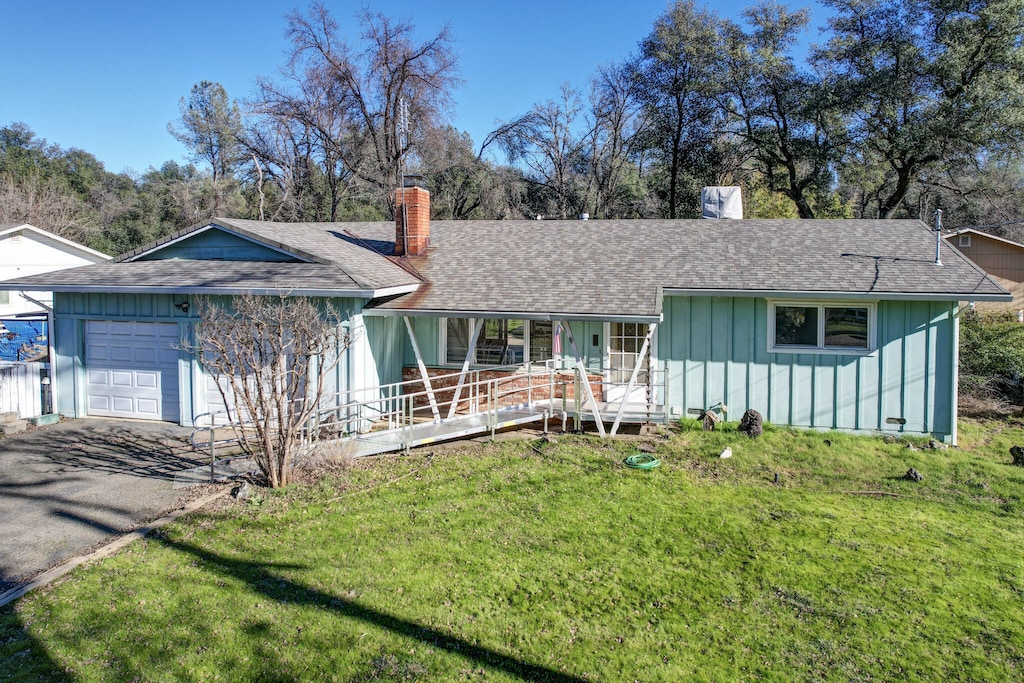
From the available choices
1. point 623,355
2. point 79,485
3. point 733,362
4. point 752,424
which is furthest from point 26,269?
point 752,424

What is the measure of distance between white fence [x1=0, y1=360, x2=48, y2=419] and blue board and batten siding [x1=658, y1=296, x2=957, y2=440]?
11862 mm

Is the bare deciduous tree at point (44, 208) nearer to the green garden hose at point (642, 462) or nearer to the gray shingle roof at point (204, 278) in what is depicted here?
the gray shingle roof at point (204, 278)

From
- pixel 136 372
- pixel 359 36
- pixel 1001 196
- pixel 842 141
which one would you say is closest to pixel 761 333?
pixel 136 372

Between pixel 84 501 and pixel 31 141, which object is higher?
pixel 31 141

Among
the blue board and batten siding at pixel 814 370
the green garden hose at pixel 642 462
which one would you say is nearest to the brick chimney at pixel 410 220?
the blue board and batten siding at pixel 814 370

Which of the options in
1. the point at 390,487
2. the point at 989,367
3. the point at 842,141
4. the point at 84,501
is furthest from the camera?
the point at 842,141

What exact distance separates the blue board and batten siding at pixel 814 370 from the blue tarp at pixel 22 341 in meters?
16.8

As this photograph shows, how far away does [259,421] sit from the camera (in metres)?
8.36

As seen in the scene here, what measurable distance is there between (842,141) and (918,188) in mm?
5839

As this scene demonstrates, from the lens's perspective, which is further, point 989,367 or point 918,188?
A: point 918,188

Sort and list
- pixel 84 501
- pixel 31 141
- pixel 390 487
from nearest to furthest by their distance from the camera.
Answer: pixel 84 501 → pixel 390 487 → pixel 31 141

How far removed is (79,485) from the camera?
8773 millimetres

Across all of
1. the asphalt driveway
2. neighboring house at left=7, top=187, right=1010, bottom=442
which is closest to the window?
neighboring house at left=7, top=187, right=1010, bottom=442

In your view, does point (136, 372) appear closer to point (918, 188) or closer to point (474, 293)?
point (474, 293)
